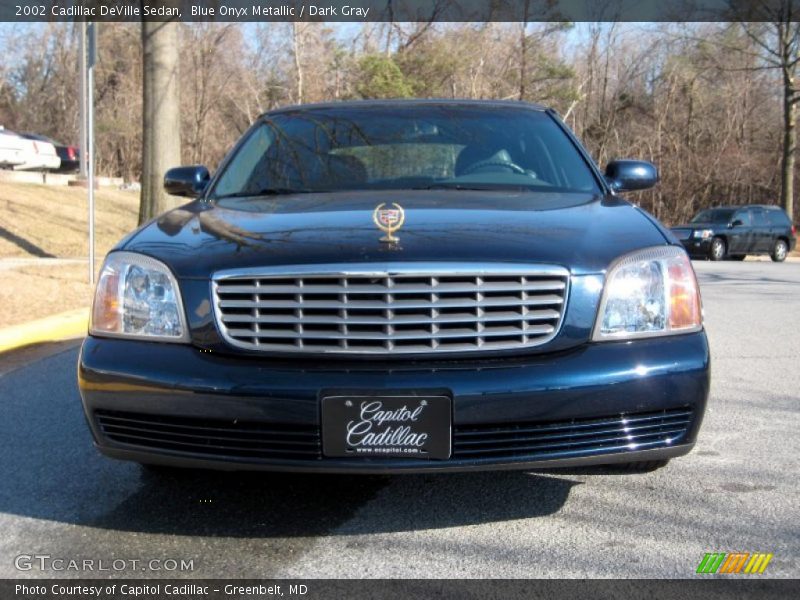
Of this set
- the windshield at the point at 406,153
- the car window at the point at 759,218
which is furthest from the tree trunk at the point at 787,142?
the windshield at the point at 406,153

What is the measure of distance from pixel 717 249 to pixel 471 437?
21.1 metres

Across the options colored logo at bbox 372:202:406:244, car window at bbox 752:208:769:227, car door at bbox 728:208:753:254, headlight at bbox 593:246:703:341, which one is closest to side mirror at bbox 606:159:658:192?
headlight at bbox 593:246:703:341

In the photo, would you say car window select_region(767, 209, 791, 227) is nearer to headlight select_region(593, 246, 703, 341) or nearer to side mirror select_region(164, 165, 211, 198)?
side mirror select_region(164, 165, 211, 198)

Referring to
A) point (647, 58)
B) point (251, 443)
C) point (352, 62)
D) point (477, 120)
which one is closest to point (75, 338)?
point (477, 120)

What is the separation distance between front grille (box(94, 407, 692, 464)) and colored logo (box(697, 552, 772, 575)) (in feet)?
1.24

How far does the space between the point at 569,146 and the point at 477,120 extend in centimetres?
50

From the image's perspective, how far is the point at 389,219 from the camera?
315 cm

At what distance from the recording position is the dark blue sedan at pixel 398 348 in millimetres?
2682

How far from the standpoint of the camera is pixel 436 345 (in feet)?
9.01

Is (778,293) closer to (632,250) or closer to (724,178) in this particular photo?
(632,250)

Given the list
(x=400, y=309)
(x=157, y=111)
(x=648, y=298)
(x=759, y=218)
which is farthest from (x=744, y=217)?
(x=400, y=309)

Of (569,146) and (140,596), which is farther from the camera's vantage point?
(569,146)

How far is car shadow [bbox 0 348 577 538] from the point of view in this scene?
306 centimetres

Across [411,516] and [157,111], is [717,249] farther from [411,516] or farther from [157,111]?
[411,516]
